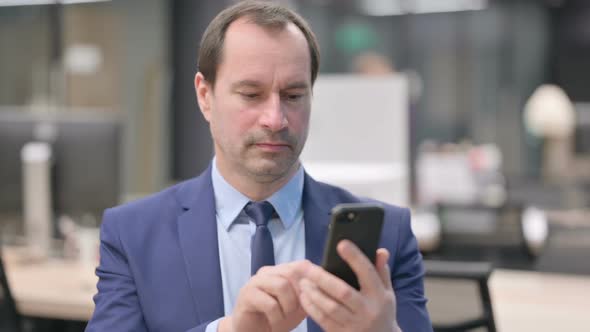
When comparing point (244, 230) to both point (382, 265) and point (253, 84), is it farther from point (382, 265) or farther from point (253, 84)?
point (382, 265)

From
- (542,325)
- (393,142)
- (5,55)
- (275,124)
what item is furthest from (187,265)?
(5,55)

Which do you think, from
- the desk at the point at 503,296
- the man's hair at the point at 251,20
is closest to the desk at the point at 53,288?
the desk at the point at 503,296

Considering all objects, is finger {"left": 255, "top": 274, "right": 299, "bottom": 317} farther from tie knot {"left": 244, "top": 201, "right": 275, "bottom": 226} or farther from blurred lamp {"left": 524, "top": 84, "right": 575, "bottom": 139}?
blurred lamp {"left": 524, "top": 84, "right": 575, "bottom": 139}

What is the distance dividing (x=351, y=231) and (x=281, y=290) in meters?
0.14

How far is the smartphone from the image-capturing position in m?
1.01

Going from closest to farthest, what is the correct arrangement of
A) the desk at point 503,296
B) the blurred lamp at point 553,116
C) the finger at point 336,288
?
1. the finger at point 336,288
2. the desk at point 503,296
3. the blurred lamp at point 553,116

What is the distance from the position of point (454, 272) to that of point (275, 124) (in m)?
1.09

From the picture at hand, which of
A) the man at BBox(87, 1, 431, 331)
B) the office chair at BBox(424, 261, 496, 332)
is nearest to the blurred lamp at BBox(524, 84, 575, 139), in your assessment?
the office chair at BBox(424, 261, 496, 332)

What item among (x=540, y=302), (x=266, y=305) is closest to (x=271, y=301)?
(x=266, y=305)

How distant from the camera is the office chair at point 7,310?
2477mm

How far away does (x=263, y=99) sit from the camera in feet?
4.25

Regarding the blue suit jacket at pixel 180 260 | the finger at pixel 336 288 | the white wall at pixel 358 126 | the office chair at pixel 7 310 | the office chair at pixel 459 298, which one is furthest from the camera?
the white wall at pixel 358 126

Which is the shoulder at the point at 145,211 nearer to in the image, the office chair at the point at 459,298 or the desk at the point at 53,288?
the office chair at the point at 459,298

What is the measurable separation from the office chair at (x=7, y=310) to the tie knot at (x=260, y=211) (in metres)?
1.32
